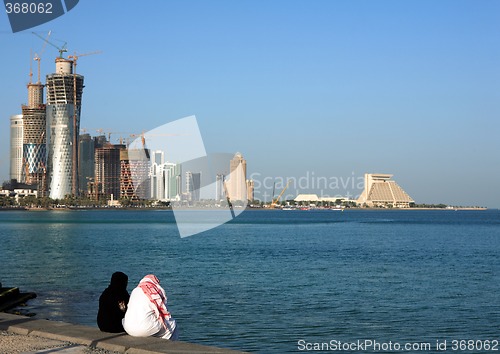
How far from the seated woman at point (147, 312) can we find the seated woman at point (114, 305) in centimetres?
31

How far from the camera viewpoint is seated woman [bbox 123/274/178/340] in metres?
10.8

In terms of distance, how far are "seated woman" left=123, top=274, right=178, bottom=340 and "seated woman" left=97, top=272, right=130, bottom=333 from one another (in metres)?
0.31

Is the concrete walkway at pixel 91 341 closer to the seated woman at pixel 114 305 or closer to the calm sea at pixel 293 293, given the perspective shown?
the seated woman at pixel 114 305

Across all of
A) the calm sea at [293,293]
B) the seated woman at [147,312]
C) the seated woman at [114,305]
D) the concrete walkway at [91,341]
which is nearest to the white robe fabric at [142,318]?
the seated woman at [147,312]

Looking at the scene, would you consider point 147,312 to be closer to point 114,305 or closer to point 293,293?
point 114,305

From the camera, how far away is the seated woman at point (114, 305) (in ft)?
37.2

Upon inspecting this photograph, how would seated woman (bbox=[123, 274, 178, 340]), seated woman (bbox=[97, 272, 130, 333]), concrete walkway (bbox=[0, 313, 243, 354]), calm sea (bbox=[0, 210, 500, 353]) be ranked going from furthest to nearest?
calm sea (bbox=[0, 210, 500, 353]), seated woman (bbox=[97, 272, 130, 333]), seated woman (bbox=[123, 274, 178, 340]), concrete walkway (bbox=[0, 313, 243, 354])

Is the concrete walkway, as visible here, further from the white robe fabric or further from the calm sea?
the calm sea

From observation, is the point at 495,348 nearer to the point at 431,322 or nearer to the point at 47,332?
the point at 431,322

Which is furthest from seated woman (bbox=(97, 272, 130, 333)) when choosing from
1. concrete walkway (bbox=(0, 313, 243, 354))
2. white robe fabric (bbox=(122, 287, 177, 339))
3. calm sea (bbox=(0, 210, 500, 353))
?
calm sea (bbox=(0, 210, 500, 353))

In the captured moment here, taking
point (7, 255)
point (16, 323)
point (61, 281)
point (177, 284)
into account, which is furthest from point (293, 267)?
point (16, 323)

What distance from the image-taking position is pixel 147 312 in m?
10.8

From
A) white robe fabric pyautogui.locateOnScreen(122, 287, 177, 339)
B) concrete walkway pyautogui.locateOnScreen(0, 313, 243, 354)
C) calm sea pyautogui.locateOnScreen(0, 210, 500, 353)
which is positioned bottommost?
calm sea pyautogui.locateOnScreen(0, 210, 500, 353)

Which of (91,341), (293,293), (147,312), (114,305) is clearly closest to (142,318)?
(147,312)
